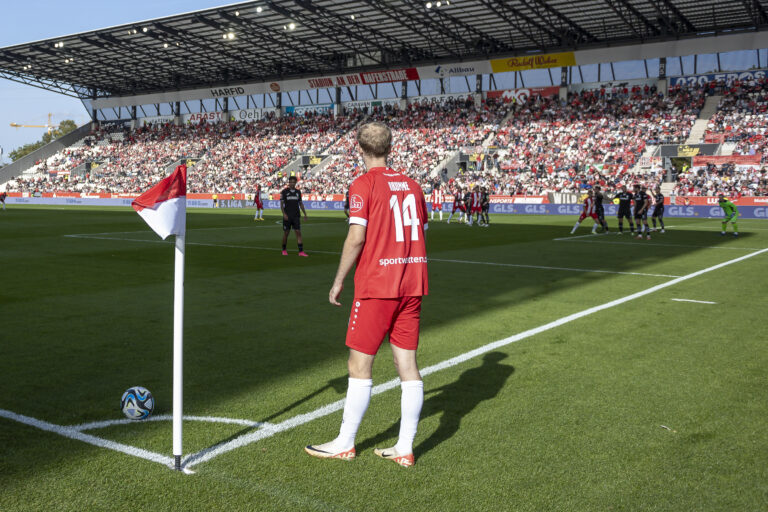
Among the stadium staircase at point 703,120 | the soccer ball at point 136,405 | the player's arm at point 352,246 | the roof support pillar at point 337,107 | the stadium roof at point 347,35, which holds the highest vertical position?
the stadium roof at point 347,35

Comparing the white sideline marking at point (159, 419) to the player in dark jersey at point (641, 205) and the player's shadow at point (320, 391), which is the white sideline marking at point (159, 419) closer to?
the player's shadow at point (320, 391)

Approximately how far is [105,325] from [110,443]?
411 cm

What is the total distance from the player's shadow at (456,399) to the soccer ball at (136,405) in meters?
1.65

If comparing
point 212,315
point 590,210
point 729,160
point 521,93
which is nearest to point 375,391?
point 212,315

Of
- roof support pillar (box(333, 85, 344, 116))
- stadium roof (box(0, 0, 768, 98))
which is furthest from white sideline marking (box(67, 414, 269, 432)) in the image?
A: roof support pillar (box(333, 85, 344, 116))

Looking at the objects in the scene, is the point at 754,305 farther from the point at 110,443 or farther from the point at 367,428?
the point at 110,443

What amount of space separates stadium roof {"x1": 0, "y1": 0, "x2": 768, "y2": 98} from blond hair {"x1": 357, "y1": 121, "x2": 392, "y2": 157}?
4117cm

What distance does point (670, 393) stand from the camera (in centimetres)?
555

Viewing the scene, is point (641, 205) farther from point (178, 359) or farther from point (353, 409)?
point (178, 359)

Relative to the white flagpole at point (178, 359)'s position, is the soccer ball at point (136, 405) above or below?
below

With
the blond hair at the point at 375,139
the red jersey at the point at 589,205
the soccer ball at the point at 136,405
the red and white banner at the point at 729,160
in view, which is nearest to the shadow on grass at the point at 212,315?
the soccer ball at the point at 136,405

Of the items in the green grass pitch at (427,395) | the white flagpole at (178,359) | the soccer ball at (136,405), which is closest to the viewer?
the green grass pitch at (427,395)

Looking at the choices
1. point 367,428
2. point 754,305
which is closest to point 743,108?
point 754,305

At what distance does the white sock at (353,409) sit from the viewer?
4.06 metres
